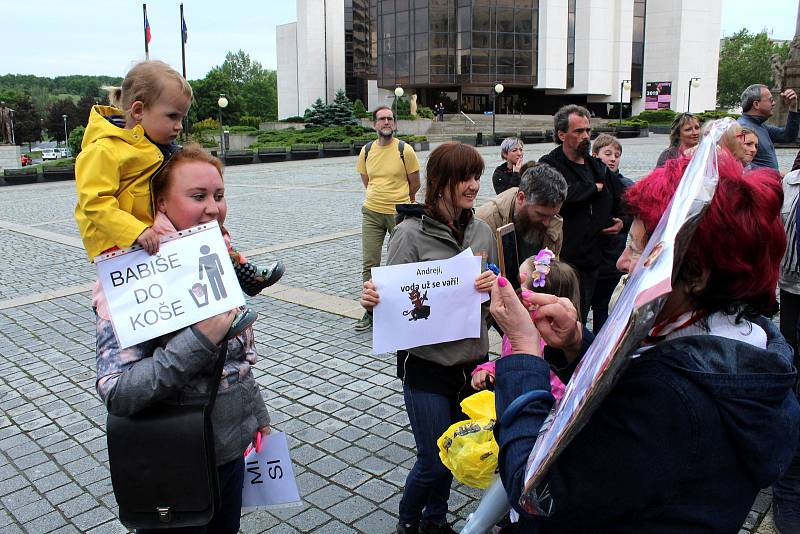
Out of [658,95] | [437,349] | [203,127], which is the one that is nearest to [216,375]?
[437,349]

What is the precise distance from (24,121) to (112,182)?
107m

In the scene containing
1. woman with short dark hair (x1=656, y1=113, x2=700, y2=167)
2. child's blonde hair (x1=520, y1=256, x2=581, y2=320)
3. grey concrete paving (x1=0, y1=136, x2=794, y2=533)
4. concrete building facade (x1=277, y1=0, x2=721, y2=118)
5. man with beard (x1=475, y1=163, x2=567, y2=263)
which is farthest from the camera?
concrete building facade (x1=277, y1=0, x2=721, y2=118)

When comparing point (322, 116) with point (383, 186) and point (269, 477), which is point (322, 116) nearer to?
point (383, 186)

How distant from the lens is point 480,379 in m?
2.80

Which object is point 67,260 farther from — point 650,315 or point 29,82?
point 29,82

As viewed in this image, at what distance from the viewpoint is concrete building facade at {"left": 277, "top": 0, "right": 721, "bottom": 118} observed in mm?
60188

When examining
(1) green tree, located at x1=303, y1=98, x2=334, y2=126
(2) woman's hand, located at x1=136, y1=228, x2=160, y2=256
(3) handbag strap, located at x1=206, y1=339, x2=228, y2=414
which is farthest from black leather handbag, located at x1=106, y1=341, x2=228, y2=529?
(1) green tree, located at x1=303, y1=98, x2=334, y2=126

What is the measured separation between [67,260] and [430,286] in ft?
30.4

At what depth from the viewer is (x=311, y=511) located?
3.57 metres

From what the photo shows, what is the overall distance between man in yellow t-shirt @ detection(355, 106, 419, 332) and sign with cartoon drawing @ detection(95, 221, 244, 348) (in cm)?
475

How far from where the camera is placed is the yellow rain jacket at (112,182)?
87.0 inches

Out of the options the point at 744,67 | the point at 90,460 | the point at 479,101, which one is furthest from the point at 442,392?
the point at 744,67

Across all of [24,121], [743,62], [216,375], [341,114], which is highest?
[743,62]

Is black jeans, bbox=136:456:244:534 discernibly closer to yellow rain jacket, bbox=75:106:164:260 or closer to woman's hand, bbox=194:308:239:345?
woman's hand, bbox=194:308:239:345
